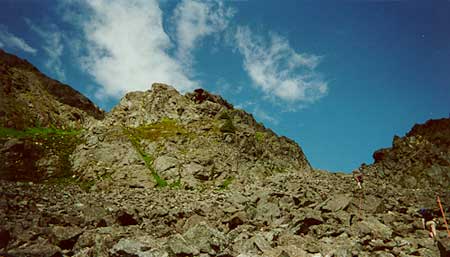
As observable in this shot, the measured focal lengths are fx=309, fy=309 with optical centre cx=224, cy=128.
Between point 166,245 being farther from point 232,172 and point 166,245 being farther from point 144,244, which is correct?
point 232,172

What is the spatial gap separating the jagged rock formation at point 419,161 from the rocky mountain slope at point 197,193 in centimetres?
16

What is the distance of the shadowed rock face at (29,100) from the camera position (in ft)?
155

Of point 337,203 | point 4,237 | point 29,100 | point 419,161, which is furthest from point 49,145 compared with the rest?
point 419,161

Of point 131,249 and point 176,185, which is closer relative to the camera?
point 131,249

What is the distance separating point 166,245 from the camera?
577 inches

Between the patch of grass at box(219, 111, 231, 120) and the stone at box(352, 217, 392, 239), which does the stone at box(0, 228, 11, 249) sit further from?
the patch of grass at box(219, 111, 231, 120)

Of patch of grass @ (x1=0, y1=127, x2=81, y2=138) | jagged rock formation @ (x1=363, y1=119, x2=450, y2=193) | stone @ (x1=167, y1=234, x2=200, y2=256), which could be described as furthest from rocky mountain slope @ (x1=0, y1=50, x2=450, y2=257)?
patch of grass @ (x1=0, y1=127, x2=81, y2=138)

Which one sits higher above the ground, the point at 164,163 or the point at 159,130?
the point at 159,130

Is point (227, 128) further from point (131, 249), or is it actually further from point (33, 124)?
point (131, 249)

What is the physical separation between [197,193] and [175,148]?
40.9 feet

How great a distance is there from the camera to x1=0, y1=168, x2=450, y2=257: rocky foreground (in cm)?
1474

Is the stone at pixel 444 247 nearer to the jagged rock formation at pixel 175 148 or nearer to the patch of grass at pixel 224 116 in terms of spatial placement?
the jagged rock formation at pixel 175 148

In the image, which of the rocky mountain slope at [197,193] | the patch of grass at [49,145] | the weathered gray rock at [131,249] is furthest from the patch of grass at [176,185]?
the weathered gray rock at [131,249]

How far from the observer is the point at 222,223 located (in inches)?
805
